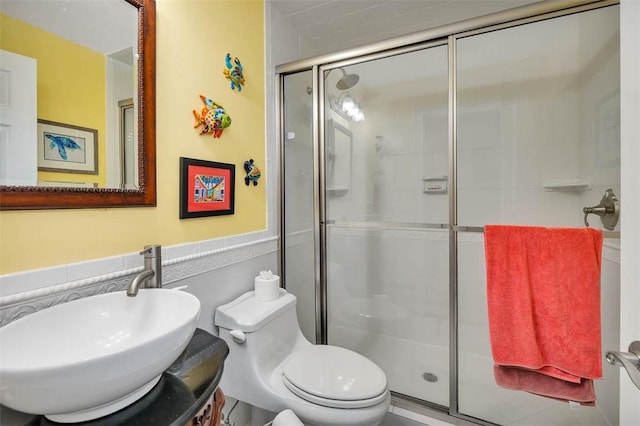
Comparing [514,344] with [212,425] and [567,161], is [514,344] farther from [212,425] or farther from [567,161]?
[212,425]

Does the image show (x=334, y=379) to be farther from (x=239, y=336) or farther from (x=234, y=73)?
(x=234, y=73)

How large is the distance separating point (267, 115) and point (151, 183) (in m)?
0.84

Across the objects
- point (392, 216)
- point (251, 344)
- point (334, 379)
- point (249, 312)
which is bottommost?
point (334, 379)

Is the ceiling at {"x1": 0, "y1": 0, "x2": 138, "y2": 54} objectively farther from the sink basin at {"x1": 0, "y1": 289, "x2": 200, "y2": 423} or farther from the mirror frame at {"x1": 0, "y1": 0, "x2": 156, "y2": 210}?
the sink basin at {"x1": 0, "y1": 289, "x2": 200, "y2": 423}

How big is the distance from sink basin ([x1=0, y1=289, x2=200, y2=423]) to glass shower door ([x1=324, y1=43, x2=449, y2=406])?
1135 mm

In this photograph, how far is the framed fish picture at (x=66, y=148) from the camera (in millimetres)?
761

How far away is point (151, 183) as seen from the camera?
3.39ft

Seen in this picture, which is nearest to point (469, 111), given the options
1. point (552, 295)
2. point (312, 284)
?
point (552, 295)

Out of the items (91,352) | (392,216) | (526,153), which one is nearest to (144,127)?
(91,352)

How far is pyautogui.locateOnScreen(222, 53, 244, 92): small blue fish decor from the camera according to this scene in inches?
53.6

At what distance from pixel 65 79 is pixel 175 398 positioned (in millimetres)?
892

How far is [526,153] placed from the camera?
1488mm
